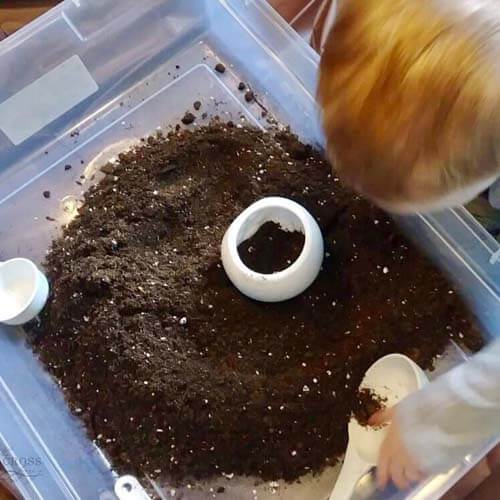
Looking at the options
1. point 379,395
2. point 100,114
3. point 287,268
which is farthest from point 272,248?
point 100,114

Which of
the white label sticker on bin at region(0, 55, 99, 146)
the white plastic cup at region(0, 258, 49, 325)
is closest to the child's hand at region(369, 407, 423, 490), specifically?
the white plastic cup at region(0, 258, 49, 325)

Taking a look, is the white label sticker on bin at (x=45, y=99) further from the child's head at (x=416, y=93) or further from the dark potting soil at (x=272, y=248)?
the child's head at (x=416, y=93)

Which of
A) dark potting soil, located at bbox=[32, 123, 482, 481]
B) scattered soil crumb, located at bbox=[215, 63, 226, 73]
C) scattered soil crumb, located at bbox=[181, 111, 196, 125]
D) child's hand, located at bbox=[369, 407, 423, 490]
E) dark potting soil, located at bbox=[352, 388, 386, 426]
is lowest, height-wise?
child's hand, located at bbox=[369, 407, 423, 490]

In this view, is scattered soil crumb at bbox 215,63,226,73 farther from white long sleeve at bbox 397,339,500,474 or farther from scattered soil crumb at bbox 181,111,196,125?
white long sleeve at bbox 397,339,500,474

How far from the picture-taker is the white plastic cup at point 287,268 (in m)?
0.80

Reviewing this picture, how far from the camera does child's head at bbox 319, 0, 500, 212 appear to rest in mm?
565

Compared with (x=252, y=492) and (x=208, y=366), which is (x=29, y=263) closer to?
(x=208, y=366)

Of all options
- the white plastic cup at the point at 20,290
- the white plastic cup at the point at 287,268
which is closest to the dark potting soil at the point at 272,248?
the white plastic cup at the point at 287,268

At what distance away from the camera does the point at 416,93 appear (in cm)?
57

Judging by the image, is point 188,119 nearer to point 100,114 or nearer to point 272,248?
point 100,114

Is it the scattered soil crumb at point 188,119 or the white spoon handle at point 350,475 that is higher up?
the scattered soil crumb at point 188,119

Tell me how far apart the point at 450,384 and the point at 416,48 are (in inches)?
10.9

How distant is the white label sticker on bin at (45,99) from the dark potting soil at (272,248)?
297mm

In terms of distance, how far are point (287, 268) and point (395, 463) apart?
0.71 feet
